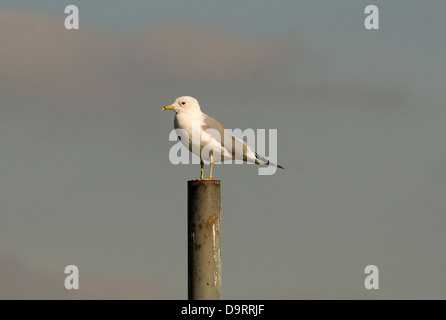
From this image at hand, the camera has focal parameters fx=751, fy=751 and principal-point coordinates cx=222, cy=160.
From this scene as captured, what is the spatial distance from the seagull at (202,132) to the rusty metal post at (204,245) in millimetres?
2786

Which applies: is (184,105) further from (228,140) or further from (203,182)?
(203,182)

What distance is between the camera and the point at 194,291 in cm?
1310

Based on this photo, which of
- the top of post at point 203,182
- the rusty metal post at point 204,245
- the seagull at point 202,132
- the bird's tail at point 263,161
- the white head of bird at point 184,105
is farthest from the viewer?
the bird's tail at point 263,161

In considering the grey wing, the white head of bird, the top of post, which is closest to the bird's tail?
the grey wing

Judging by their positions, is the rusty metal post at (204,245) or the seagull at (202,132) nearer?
the rusty metal post at (204,245)

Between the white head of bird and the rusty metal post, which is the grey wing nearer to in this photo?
the white head of bird

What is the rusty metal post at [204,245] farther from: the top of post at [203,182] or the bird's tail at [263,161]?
the bird's tail at [263,161]

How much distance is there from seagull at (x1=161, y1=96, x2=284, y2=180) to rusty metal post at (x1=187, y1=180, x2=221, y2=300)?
279 cm

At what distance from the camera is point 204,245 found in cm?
1310

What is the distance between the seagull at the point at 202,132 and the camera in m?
16.1


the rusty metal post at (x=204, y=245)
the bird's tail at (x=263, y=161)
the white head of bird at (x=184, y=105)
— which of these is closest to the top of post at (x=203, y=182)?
the rusty metal post at (x=204, y=245)

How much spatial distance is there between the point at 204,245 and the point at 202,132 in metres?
3.70
